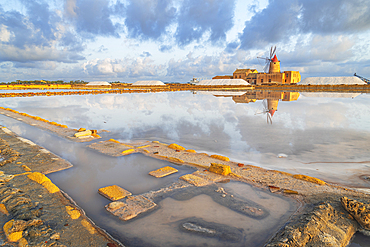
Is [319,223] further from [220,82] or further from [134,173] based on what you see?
[220,82]

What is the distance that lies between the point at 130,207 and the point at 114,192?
68 cm

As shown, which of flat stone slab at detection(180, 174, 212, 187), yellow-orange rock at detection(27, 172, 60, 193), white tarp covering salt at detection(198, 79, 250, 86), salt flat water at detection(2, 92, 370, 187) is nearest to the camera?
yellow-orange rock at detection(27, 172, 60, 193)

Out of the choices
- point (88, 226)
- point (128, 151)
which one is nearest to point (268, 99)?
point (128, 151)

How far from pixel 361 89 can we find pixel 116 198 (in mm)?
64182

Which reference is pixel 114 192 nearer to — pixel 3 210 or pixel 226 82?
pixel 3 210

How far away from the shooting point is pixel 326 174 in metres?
5.21

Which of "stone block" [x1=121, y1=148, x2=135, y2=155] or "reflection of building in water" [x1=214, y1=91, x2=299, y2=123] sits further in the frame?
"reflection of building in water" [x1=214, y1=91, x2=299, y2=123]

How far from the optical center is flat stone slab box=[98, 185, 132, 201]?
394 centimetres

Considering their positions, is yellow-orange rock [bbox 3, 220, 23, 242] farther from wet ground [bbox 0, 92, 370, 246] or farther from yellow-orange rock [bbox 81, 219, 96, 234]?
wet ground [bbox 0, 92, 370, 246]

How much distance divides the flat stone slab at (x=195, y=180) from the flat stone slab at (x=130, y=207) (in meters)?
1.15

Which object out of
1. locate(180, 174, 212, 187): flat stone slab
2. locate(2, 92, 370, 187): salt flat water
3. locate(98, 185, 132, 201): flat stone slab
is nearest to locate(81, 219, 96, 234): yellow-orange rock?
locate(98, 185, 132, 201): flat stone slab

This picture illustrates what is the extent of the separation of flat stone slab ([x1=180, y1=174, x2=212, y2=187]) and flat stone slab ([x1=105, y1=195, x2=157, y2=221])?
115 centimetres

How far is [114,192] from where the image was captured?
4.10 m

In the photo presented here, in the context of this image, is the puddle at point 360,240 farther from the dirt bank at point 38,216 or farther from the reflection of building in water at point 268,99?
the reflection of building in water at point 268,99
